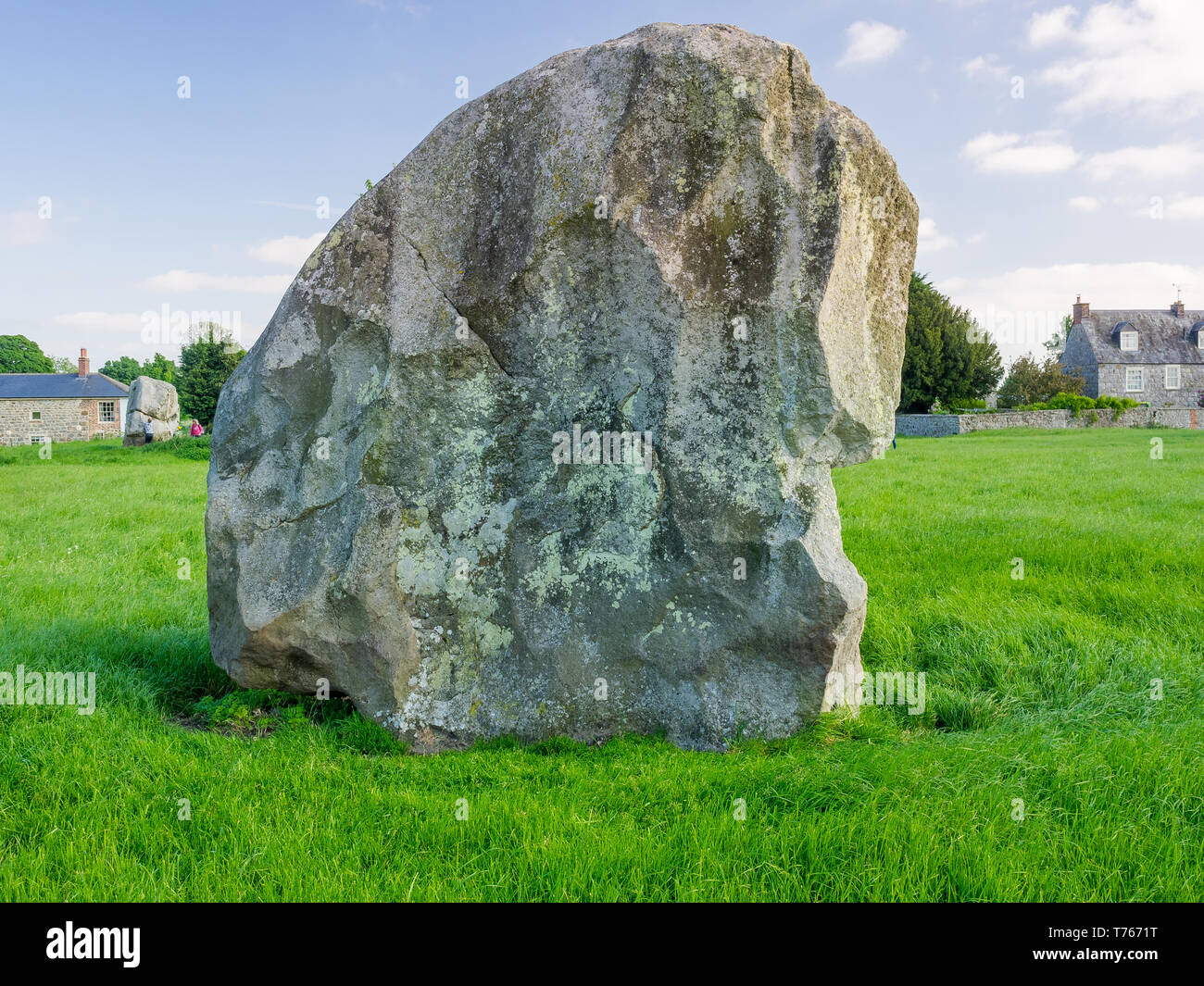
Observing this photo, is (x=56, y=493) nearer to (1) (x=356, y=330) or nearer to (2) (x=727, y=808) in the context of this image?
(1) (x=356, y=330)

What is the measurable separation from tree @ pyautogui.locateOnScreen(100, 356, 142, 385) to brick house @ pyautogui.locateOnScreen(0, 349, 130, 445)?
44777 millimetres

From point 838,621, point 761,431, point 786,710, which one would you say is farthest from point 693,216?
point 786,710

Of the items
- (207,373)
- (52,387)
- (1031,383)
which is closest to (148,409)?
(207,373)

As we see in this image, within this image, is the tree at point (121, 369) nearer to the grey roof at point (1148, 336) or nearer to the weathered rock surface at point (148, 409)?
the weathered rock surface at point (148, 409)

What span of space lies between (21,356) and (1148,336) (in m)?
102

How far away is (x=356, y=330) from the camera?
4824 millimetres

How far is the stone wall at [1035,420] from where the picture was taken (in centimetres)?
3631

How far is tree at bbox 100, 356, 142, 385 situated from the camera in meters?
92.5

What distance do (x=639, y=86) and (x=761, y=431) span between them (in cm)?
205

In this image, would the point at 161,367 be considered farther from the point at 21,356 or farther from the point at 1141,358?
the point at 1141,358

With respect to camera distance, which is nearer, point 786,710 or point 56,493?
point 786,710

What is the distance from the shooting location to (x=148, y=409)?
89.3 ft

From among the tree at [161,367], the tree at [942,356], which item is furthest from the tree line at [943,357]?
the tree at [161,367]
